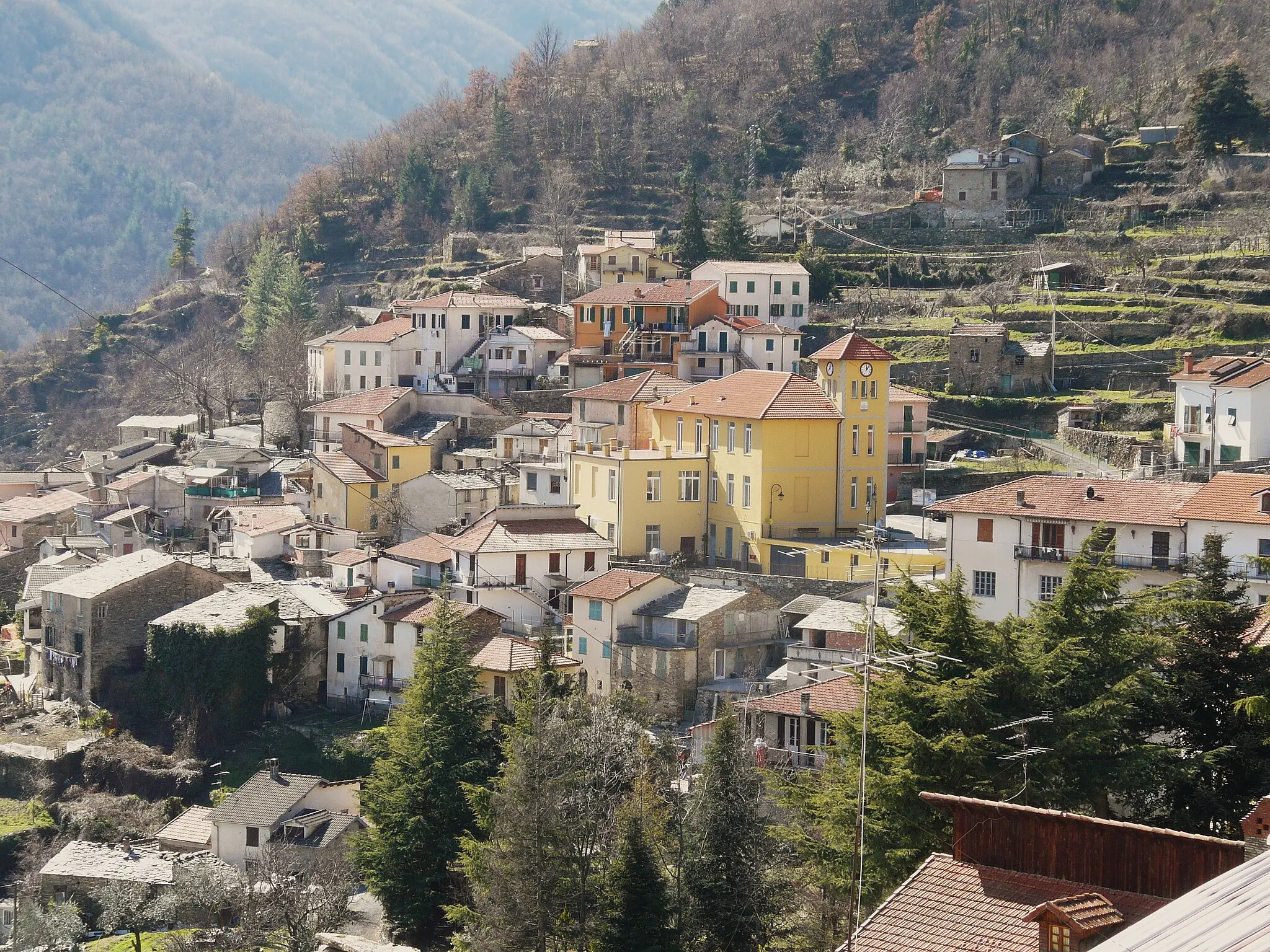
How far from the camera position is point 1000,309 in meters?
58.4

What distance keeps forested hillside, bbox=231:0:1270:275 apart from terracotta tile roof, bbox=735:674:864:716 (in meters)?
47.9

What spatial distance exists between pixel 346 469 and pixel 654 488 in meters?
11.7

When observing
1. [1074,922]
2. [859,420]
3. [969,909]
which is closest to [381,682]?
[859,420]

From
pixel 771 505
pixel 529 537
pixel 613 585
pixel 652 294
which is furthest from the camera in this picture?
pixel 652 294

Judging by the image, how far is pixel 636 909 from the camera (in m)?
24.5

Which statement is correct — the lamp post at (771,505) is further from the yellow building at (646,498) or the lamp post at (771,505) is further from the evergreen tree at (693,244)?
the evergreen tree at (693,244)

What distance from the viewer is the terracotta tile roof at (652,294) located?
5844 centimetres

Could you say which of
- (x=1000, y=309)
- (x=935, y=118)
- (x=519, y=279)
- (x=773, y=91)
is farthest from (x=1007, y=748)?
(x=773, y=91)

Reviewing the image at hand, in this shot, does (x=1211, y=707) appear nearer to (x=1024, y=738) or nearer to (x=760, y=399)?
(x=1024, y=738)

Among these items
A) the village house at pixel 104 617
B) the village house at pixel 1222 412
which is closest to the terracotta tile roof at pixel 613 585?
the village house at pixel 104 617

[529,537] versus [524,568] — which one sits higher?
[529,537]

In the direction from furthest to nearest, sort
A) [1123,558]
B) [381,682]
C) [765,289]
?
1. [765,289]
2. [381,682]
3. [1123,558]

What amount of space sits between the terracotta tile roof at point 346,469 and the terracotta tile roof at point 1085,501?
20866 mm

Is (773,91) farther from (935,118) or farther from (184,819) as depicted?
(184,819)
